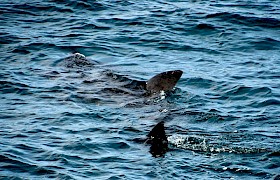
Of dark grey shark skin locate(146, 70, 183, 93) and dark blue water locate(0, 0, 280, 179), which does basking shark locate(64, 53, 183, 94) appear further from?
dark blue water locate(0, 0, 280, 179)

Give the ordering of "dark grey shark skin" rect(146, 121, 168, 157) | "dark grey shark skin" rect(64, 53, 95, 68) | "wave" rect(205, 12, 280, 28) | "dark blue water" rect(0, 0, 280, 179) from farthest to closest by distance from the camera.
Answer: "wave" rect(205, 12, 280, 28) < "dark grey shark skin" rect(64, 53, 95, 68) < "dark grey shark skin" rect(146, 121, 168, 157) < "dark blue water" rect(0, 0, 280, 179)

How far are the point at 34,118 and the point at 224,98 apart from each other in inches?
164

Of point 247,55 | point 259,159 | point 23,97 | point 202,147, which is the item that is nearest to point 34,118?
point 23,97

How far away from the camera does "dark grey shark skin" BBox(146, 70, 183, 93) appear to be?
572 inches

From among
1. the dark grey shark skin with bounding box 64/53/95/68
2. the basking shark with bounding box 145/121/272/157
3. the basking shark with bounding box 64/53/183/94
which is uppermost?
the basking shark with bounding box 64/53/183/94

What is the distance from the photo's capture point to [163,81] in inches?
573

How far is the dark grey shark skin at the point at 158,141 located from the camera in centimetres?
1139

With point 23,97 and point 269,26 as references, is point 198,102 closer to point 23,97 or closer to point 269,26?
point 23,97

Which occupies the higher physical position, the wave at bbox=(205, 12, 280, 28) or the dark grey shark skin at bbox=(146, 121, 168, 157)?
the wave at bbox=(205, 12, 280, 28)

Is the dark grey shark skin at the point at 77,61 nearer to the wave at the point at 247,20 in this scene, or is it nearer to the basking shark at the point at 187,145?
the basking shark at the point at 187,145

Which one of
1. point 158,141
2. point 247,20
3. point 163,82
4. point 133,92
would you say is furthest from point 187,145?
point 247,20

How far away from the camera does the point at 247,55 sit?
17578mm

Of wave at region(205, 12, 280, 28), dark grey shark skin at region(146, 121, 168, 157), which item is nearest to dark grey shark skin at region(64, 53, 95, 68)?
dark grey shark skin at region(146, 121, 168, 157)

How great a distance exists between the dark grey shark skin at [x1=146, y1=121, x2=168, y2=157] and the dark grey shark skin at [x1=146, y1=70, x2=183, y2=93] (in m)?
2.22
